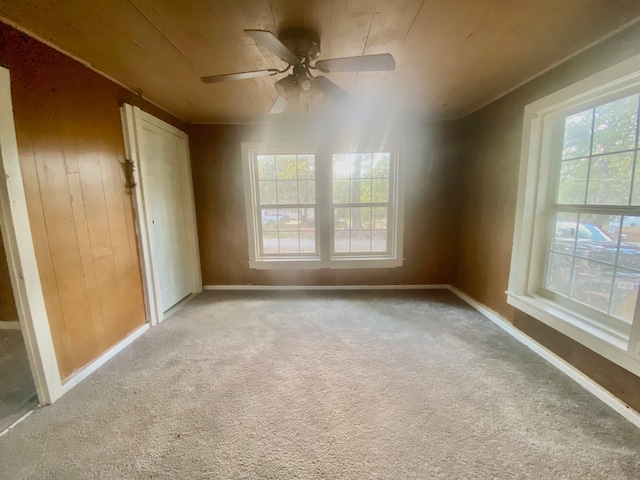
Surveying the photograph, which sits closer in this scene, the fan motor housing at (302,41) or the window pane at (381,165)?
the fan motor housing at (302,41)

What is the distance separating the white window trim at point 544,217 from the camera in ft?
4.82

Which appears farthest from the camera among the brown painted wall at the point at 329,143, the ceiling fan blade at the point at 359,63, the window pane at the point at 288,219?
the window pane at the point at 288,219

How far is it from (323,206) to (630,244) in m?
2.62

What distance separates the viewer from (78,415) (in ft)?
4.87

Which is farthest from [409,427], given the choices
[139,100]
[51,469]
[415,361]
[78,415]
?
[139,100]

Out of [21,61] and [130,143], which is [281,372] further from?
[21,61]

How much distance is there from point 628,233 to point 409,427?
1.76 meters

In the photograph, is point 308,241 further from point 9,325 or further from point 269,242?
point 9,325

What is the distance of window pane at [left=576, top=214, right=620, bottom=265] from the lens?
162 centimetres

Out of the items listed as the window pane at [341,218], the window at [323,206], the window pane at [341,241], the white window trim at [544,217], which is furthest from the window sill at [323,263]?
the white window trim at [544,217]

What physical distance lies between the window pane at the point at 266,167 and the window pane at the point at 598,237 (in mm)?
3050

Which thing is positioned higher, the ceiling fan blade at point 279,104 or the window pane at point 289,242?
the ceiling fan blade at point 279,104

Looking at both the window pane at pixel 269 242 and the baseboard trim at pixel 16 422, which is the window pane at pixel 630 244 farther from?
the baseboard trim at pixel 16 422

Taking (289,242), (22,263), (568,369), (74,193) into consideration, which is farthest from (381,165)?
(22,263)
